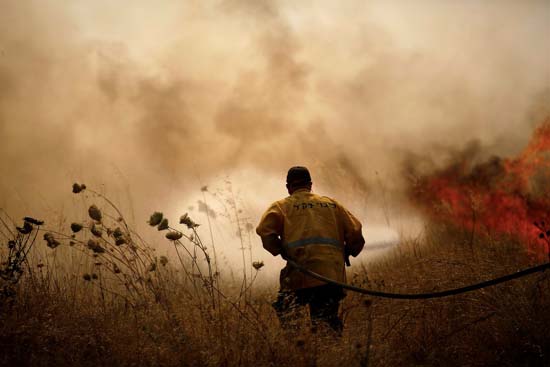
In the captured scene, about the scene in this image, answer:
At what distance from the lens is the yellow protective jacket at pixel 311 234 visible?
4.34 meters

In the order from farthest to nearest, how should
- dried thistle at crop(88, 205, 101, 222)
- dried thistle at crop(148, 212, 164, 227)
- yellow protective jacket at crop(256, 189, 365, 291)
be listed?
1. yellow protective jacket at crop(256, 189, 365, 291)
2. dried thistle at crop(88, 205, 101, 222)
3. dried thistle at crop(148, 212, 164, 227)

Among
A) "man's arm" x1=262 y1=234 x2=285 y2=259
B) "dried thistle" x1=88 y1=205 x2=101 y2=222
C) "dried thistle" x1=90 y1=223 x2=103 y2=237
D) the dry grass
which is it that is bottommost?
the dry grass

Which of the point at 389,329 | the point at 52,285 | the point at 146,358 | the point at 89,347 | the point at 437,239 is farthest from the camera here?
the point at 437,239

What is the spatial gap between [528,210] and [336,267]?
8.23m

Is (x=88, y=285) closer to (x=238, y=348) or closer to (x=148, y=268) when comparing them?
(x=148, y=268)

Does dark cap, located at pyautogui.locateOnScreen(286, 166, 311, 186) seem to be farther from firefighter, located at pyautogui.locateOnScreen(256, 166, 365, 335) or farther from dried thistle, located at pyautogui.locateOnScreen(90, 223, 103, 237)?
dried thistle, located at pyautogui.locateOnScreen(90, 223, 103, 237)

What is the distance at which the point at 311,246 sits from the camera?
436 centimetres

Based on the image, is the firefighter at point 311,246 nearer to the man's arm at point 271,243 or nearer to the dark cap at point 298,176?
the man's arm at point 271,243

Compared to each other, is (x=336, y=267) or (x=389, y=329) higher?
(x=336, y=267)

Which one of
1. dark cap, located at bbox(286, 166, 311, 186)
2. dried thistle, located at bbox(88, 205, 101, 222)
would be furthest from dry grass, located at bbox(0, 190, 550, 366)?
dark cap, located at bbox(286, 166, 311, 186)

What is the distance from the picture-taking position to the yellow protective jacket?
14.2ft

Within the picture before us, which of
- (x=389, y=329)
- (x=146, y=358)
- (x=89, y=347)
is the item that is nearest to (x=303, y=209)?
(x=389, y=329)

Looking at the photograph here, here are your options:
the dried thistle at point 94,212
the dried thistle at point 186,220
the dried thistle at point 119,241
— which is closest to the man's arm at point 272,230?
the dried thistle at point 186,220

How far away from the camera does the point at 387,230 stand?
10258 millimetres
